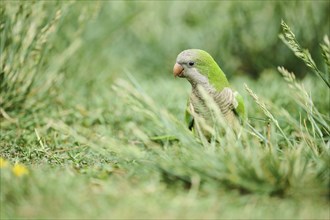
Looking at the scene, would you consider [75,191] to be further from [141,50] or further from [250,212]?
[141,50]

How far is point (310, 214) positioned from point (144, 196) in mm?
463

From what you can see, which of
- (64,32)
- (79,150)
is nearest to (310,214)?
(79,150)

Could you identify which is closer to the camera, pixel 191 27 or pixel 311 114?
pixel 311 114

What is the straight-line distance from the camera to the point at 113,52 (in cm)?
474

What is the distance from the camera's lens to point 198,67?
262 cm

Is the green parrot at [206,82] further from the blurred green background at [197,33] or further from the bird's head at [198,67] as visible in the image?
the blurred green background at [197,33]

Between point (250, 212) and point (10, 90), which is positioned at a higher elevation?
point (10, 90)

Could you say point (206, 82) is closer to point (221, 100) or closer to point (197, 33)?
point (221, 100)

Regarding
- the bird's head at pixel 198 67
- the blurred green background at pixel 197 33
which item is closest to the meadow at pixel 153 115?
the blurred green background at pixel 197 33

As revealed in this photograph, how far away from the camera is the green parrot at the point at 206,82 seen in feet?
8.59

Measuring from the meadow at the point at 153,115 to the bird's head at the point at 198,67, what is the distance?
0.18 metres

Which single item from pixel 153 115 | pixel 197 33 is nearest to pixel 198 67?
pixel 153 115

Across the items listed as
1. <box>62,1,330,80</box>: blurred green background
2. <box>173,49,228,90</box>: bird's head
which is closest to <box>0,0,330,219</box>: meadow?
<box>62,1,330,80</box>: blurred green background

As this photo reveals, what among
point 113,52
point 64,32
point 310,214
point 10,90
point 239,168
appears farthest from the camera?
point 113,52
